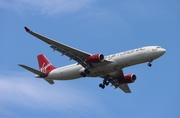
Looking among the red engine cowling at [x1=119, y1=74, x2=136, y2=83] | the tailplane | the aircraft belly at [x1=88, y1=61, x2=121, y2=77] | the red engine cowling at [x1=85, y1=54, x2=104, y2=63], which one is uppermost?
the tailplane

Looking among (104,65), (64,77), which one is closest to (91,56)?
(104,65)

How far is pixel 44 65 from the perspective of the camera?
258 ft

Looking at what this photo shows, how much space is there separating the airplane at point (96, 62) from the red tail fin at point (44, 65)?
1.19m

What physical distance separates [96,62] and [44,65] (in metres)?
14.9

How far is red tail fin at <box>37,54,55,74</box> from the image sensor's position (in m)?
76.2

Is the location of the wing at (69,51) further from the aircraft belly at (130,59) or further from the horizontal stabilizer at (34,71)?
the horizontal stabilizer at (34,71)

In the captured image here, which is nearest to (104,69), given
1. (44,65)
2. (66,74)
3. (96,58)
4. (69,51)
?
(96,58)

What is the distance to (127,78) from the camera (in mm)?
74875

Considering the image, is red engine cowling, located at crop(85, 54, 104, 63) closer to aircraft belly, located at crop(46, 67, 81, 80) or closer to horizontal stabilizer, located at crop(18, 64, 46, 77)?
aircraft belly, located at crop(46, 67, 81, 80)

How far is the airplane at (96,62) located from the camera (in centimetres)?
6588

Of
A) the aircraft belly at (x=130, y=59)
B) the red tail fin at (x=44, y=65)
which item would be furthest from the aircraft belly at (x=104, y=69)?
the red tail fin at (x=44, y=65)

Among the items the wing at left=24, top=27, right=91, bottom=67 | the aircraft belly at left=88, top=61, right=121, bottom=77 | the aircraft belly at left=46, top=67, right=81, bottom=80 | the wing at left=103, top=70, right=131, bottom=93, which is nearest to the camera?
the wing at left=24, top=27, right=91, bottom=67

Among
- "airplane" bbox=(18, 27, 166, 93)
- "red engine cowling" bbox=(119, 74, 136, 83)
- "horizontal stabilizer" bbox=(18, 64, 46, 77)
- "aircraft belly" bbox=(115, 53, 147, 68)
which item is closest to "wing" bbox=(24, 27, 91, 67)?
"airplane" bbox=(18, 27, 166, 93)

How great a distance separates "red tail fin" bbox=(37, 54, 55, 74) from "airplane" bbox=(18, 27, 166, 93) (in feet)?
3.91
